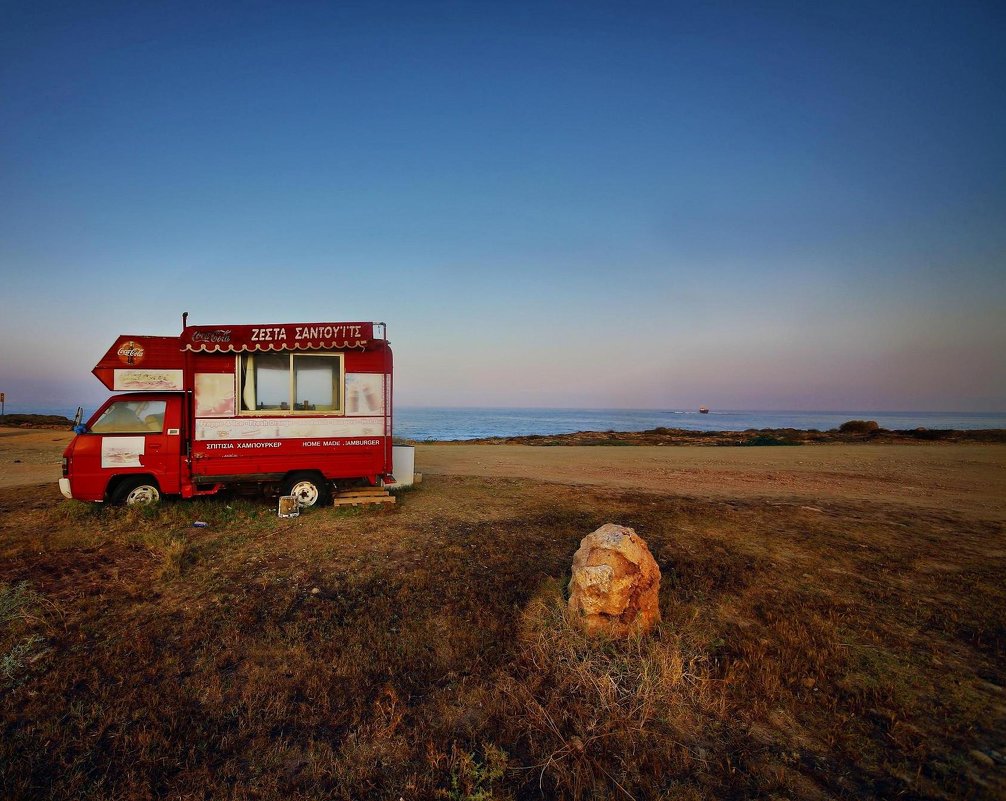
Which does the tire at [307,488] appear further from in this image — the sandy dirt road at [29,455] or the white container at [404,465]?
the sandy dirt road at [29,455]

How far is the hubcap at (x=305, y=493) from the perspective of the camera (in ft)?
29.7

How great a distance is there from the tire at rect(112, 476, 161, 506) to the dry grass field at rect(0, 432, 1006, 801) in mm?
679

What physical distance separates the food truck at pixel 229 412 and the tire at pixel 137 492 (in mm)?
18

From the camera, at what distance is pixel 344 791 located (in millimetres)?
2801

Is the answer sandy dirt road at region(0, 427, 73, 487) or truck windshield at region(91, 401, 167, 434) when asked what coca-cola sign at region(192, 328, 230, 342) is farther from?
sandy dirt road at region(0, 427, 73, 487)

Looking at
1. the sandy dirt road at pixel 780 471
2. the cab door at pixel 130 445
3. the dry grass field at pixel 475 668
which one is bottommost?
the dry grass field at pixel 475 668

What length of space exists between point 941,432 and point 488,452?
31320 mm

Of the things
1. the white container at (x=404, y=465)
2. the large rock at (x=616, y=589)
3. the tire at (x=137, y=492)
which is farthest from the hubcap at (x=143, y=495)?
the large rock at (x=616, y=589)

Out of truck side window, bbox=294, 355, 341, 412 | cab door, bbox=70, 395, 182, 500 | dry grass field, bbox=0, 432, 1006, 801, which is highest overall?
truck side window, bbox=294, 355, 341, 412

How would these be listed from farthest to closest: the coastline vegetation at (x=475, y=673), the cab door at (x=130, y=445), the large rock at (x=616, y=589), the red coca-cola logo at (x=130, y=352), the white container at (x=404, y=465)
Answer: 1. the white container at (x=404, y=465)
2. the cab door at (x=130, y=445)
3. the red coca-cola logo at (x=130, y=352)
4. the large rock at (x=616, y=589)
5. the coastline vegetation at (x=475, y=673)

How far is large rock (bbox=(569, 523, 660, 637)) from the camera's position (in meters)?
4.48

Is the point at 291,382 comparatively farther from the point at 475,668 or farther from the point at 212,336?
the point at 475,668

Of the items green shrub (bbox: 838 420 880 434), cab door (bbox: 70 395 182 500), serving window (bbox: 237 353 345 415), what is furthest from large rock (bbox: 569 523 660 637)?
green shrub (bbox: 838 420 880 434)

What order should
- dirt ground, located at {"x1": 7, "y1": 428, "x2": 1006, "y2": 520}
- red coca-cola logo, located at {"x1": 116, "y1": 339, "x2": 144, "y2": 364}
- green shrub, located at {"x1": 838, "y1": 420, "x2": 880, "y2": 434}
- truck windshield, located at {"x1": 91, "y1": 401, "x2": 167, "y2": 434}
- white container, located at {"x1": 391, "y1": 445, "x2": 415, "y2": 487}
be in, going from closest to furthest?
1. red coca-cola logo, located at {"x1": 116, "y1": 339, "x2": 144, "y2": 364}
2. truck windshield, located at {"x1": 91, "y1": 401, "x2": 167, "y2": 434}
3. white container, located at {"x1": 391, "y1": 445, "x2": 415, "y2": 487}
4. dirt ground, located at {"x1": 7, "y1": 428, "x2": 1006, "y2": 520}
5. green shrub, located at {"x1": 838, "y1": 420, "x2": 880, "y2": 434}
